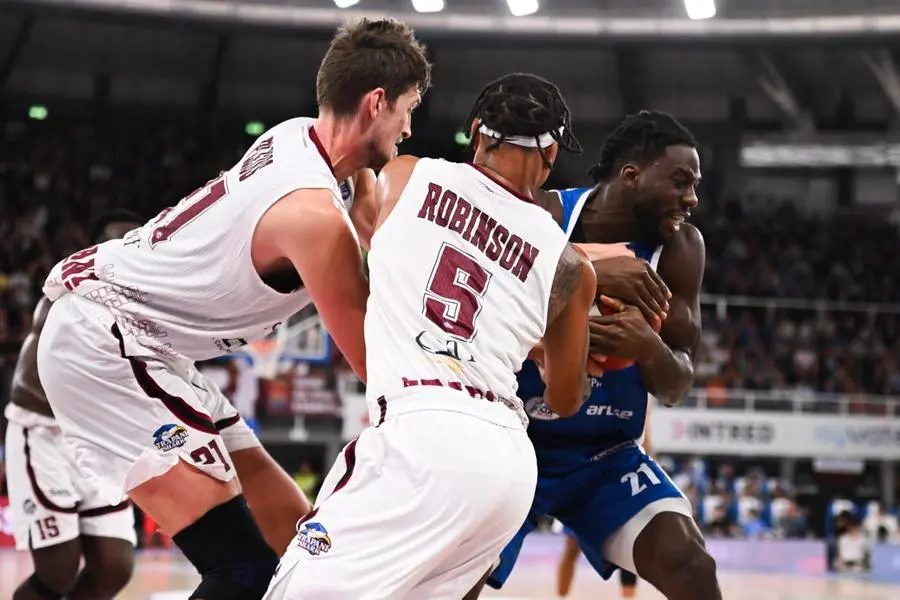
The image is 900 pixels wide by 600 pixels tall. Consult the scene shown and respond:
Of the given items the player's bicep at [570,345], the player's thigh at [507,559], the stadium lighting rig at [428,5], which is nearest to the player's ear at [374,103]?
the player's bicep at [570,345]

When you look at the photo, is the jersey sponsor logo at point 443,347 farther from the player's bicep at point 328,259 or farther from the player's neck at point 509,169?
the player's neck at point 509,169

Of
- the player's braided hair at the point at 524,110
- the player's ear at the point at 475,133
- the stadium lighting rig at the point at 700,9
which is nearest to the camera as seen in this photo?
the player's braided hair at the point at 524,110

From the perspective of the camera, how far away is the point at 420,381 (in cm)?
291

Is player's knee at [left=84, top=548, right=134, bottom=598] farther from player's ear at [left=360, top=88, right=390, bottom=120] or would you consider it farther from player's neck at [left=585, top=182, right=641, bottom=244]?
player's ear at [left=360, top=88, right=390, bottom=120]

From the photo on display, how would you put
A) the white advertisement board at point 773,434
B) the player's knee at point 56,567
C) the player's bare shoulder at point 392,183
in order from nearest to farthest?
1. the player's bare shoulder at point 392,183
2. the player's knee at point 56,567
3. the white advertisement board at point 773,434

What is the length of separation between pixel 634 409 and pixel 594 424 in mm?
173

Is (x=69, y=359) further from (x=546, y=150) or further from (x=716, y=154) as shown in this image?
(x=716, y=154)

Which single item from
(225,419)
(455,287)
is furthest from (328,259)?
(225,419)

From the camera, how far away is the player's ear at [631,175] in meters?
4.56

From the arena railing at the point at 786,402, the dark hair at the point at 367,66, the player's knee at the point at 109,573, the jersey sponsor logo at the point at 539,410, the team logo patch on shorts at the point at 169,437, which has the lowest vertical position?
the player's knee at the point at 109,573

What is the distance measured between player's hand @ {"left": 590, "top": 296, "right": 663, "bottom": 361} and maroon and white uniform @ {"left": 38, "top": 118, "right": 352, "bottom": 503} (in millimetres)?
970

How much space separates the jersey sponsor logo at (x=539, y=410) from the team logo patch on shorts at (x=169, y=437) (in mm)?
1387

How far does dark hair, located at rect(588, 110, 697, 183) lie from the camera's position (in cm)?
452

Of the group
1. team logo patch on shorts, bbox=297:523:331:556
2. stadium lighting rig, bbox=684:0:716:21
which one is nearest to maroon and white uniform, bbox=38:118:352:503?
team logo patch on shorts, bbox=297:523:331:556
